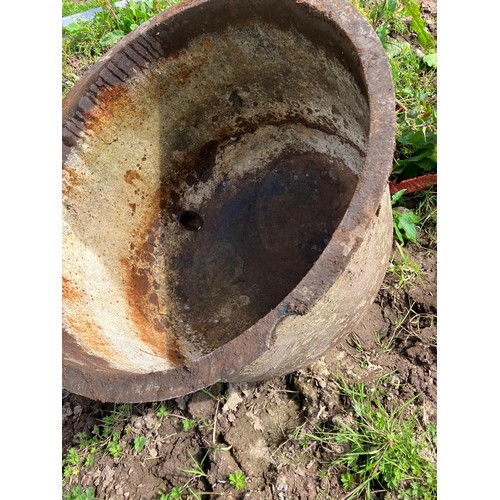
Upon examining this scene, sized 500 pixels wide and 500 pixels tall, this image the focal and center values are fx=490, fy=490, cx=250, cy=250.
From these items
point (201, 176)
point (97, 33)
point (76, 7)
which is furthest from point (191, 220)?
point (76, 7)

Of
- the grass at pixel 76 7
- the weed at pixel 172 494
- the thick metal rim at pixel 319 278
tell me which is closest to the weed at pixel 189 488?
the weed at pixel 172 494

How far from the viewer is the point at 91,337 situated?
5.95ft

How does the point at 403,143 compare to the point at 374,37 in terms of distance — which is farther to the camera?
the point at 403,143

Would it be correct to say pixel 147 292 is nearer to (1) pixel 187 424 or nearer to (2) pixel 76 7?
(1) pixel 187 424

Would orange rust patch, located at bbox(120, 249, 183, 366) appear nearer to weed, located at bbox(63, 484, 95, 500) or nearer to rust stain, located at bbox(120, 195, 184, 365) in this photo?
rust stain, located at bbox(120, 195, 184, 365)

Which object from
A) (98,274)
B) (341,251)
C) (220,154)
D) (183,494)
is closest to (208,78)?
(220,154)

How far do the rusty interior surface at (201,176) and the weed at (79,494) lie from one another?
68 cm

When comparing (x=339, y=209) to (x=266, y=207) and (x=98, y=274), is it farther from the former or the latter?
(x=98, y=274)

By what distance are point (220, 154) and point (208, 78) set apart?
0.45 meters

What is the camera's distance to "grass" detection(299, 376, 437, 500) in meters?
1.79

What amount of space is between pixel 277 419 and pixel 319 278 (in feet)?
3.41

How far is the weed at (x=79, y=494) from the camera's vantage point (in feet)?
6.89

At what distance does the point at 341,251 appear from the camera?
125cm

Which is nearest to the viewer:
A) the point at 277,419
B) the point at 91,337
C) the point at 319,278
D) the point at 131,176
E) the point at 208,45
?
the point at 319,278
